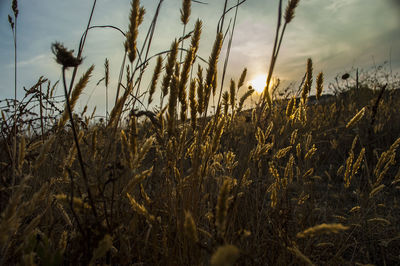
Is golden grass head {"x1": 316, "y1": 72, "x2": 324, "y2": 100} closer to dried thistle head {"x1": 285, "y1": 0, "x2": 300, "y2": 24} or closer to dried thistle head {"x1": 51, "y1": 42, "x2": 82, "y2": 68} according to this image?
dried thistle head {"x1": 285, "y1": 0, "x2": 300, "y2": 24}

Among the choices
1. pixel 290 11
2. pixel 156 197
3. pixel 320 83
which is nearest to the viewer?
pixel 290 11

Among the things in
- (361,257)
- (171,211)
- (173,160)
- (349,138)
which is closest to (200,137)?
(173,160)

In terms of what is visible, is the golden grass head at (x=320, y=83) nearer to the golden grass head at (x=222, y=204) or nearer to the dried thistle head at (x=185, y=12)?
the dried thistle head at (x=185, y=12)

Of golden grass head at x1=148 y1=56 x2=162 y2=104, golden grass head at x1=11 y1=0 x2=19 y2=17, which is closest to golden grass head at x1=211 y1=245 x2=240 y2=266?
golden grass head at x1=148 y1=56 x2=162 y2=104

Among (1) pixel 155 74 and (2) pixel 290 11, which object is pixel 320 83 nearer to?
(2) pixel 290 11

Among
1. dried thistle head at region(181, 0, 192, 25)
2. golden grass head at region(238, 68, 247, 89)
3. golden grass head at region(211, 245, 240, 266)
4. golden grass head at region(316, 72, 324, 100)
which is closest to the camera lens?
golden grass head at region(211, 245, 240, 266)

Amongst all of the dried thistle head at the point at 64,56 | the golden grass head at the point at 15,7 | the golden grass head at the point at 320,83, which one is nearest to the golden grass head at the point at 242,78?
the golden grass head at the point at 320,83

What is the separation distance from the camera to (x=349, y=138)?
3.36 metres

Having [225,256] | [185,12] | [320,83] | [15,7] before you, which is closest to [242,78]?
[320,83]

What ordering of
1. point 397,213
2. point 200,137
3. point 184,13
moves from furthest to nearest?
1. point 397,213
2. point 184,13
3. point 200,137

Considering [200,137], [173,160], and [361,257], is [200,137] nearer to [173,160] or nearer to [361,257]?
[173,160]

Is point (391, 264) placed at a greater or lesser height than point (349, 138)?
lesser

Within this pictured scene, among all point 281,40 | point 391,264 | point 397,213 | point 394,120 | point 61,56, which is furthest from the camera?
point 394,120

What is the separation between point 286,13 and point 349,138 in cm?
304
